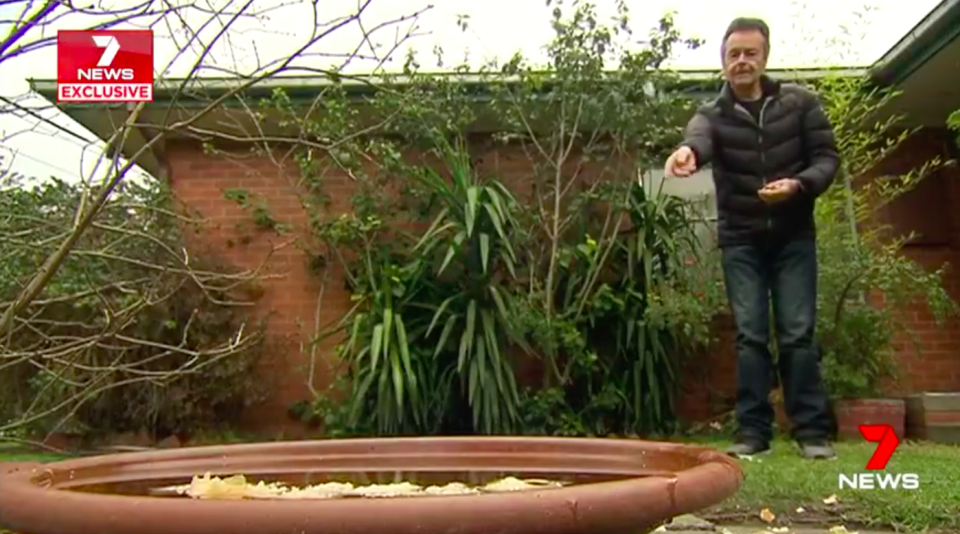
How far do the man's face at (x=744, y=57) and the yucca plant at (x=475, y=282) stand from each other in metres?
1.96

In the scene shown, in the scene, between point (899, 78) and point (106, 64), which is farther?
point (899, 78)

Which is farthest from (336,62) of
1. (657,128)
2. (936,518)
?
(657,128)

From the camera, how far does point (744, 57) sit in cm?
274

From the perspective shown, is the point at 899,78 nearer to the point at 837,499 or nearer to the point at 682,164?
the point at 682,164

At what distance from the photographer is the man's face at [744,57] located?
2.71 meters

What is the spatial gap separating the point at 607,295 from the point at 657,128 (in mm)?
997

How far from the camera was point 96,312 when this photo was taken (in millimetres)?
4270

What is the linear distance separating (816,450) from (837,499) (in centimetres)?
85

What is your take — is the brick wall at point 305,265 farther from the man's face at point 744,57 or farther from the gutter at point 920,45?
the man's face at point 744,57

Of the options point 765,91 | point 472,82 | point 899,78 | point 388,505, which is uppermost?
point 472,82

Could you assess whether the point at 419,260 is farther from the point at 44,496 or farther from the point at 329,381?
the point at 44,496

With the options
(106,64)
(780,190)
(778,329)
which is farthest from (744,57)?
(106,64)

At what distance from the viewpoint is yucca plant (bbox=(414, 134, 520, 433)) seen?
4.44 m

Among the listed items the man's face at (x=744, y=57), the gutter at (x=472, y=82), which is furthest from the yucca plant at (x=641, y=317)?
the man's face at (x=744, y=57)
